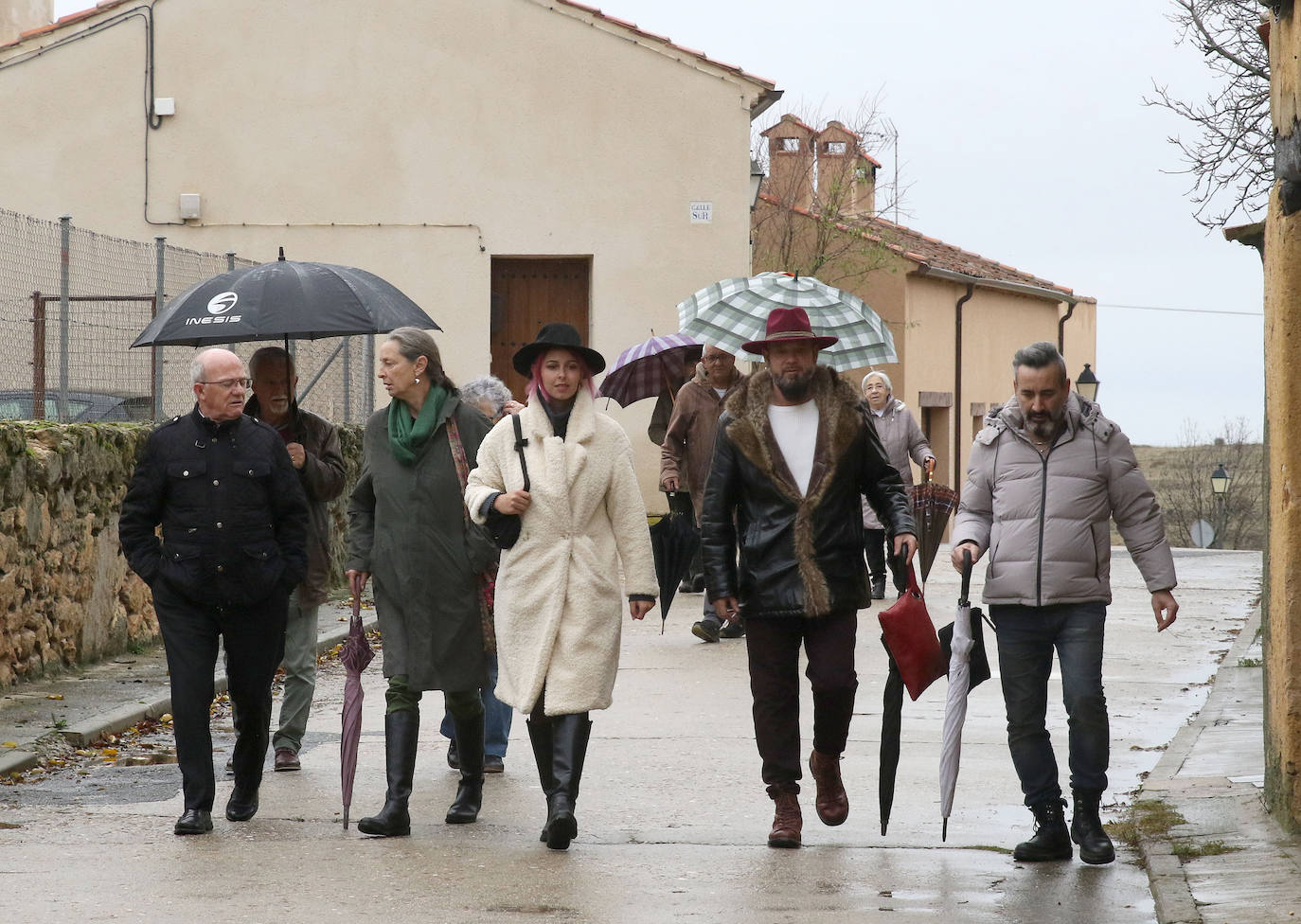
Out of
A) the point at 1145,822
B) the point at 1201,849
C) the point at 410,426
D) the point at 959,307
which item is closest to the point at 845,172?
the point at 959,307

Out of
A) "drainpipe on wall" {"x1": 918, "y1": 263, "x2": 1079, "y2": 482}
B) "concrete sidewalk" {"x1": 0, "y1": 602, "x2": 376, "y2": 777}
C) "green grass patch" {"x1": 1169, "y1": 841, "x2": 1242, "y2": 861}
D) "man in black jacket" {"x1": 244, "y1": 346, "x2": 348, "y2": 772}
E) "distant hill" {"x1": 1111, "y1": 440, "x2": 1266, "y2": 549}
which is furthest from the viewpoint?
"distant hill" {"x1": 1111, "y1": 440, "x2": 1266, "y2": 549}

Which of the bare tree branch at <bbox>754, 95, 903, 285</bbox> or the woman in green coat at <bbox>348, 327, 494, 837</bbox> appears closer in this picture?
the woman in green coat at <bbox>348, 327, 494, 837</bbox>

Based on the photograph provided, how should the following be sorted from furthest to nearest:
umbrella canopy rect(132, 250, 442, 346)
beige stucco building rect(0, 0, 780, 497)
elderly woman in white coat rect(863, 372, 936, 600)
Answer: beige stucco building rect(0, 0, 780, 497) < elderly woman in white coat rect(863, 372, 936, 600) < umbrella canopy rect(132, 250, 442, 346)

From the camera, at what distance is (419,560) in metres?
6.61

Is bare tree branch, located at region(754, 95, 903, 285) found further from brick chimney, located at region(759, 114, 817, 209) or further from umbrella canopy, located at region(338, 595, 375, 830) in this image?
umbrella canopy, located at region(338, 595, 375, 830)

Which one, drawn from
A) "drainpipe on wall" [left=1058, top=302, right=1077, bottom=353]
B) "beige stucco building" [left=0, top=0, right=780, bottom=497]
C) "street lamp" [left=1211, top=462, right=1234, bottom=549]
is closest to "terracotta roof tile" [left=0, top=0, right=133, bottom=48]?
"beige stucco building" [left=0, top=0, right=780, bottom=497]

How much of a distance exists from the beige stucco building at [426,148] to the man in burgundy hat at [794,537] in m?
14.8

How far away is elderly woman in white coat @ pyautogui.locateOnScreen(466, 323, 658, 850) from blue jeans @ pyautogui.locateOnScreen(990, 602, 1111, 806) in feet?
4.28

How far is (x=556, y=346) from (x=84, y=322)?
19.3 ft

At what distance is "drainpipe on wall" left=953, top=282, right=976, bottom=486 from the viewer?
32.2m

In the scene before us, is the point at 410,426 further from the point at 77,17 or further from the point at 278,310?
the point at 77,17

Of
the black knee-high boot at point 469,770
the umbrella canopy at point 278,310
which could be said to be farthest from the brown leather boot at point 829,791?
the umbrella canopy at point 278,310

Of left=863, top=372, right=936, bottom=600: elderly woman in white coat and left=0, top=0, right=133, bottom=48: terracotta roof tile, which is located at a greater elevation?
left=0, top=0, right=133, bottom=48: terracotta roof tile

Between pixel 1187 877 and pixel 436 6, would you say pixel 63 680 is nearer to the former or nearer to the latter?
pixel 1187 877
